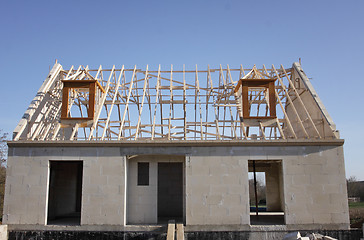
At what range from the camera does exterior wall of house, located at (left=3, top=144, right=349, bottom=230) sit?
15.2 m

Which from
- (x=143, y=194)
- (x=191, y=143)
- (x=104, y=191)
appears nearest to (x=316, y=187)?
(x=191, y=143)

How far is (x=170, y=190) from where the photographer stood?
2186 cm

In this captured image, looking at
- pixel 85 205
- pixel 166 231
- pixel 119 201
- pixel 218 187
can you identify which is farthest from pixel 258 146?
pixel 85 205

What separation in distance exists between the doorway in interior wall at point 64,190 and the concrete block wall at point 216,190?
7226mm

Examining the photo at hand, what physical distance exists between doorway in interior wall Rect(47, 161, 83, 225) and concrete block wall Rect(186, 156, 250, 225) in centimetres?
723

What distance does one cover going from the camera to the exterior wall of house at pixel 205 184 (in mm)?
15250

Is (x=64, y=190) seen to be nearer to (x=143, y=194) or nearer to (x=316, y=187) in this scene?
(x=143, y=194)

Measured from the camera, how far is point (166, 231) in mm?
14961

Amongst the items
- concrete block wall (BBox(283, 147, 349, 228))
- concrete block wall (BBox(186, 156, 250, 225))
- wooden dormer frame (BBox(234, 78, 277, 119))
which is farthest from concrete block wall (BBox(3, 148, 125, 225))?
concrete block wall (BBox(283, 147, 349, 228))

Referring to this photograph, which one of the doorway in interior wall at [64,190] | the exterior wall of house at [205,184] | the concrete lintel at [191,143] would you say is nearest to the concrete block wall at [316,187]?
the exterior wall of house at [205,184]

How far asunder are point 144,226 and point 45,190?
448 centimetres

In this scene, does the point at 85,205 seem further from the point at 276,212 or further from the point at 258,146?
the point at 276,212

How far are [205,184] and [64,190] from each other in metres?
9.73

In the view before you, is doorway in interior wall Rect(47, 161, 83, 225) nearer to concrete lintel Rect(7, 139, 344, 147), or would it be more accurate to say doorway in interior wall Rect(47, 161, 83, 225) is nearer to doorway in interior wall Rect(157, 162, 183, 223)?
concrete lintel Rect(7, 139, 344, 147)
